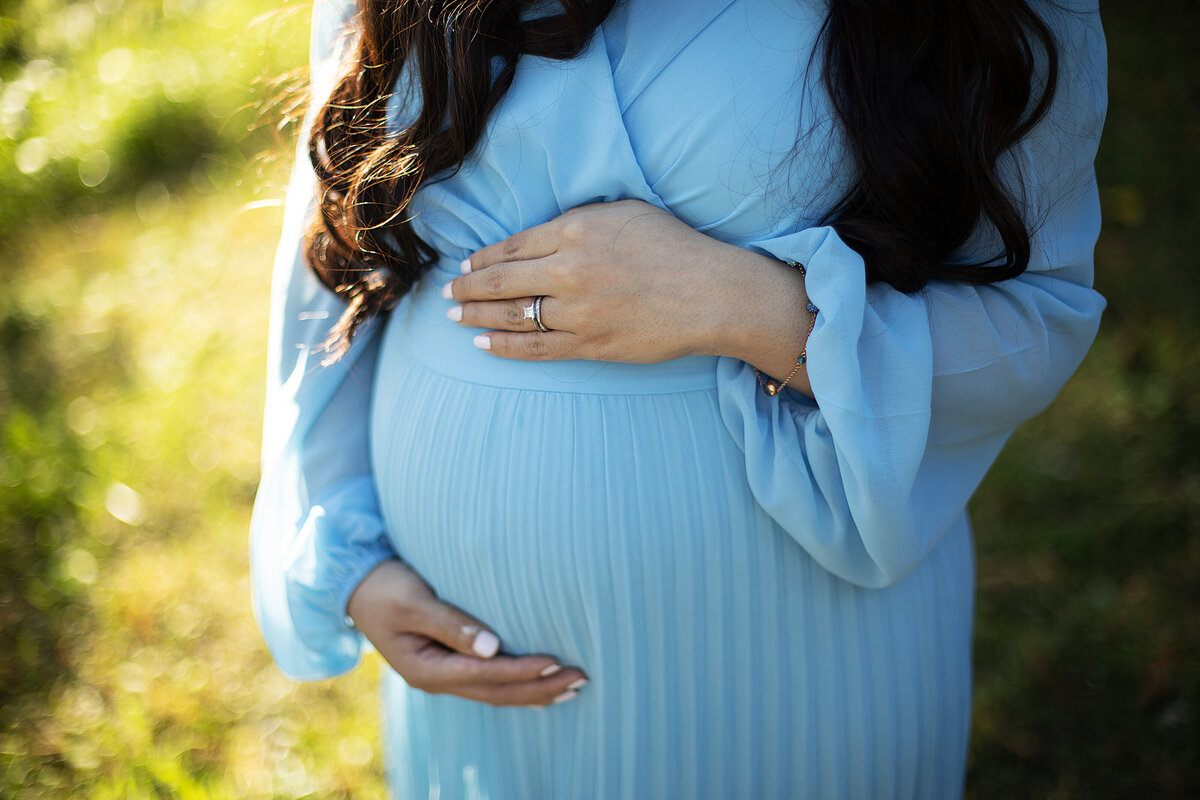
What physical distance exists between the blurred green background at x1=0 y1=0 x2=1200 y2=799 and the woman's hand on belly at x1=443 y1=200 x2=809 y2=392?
0.54 meters

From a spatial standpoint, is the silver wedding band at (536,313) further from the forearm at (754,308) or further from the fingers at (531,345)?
the forearm at (754,308)

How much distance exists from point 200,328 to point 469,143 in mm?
3791

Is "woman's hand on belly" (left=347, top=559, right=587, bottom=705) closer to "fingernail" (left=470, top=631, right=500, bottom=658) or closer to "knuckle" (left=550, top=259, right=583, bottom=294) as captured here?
"fingernail" (left=470, top=631, right=500, bottom=658)

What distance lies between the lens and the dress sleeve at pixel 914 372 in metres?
1.08

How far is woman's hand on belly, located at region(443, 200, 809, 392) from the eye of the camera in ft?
3.68

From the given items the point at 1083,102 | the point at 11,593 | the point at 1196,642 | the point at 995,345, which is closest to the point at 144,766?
the point at 11,593

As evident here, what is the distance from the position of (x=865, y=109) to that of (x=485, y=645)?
3.18ft

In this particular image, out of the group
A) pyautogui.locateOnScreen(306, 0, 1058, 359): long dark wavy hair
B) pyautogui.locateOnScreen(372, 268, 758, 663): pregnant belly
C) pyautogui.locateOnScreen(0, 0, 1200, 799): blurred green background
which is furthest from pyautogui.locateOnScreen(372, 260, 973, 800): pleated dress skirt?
pyautogui.locateOnScreen(0, 0, 1200, 799): blurred green background

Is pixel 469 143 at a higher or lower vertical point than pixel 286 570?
higher

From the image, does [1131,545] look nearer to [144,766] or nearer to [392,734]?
[392,734]

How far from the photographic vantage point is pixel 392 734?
65.7 inches

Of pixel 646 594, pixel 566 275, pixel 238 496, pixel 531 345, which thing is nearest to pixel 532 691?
pixel 646 594

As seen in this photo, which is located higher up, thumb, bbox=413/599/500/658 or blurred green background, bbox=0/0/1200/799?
thumb, bbox=413/599/500/658

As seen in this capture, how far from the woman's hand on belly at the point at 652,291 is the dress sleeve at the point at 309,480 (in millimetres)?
476
